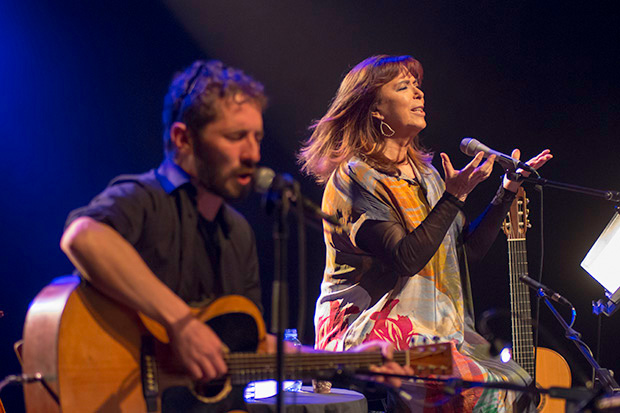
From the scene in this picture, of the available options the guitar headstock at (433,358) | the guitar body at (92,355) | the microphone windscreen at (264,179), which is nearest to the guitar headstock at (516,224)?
the guitar headstock at (433,358)

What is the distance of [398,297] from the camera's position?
311cm

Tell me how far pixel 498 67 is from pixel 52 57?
3.54 m

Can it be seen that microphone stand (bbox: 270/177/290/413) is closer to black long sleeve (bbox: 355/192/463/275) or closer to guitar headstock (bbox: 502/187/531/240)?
black long sleeve (bbox: 355/192/463/275)

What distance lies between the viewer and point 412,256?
3.00 metres

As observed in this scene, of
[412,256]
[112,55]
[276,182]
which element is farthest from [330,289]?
[112,55]

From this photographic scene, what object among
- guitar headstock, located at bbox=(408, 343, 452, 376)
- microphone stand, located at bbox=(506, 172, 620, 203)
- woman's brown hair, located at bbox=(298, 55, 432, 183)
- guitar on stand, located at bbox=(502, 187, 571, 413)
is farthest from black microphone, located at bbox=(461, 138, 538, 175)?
guitar headstock, located at bbox=(408, 343, 452, 376)

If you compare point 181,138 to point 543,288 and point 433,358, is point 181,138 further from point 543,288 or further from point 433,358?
point 543,288

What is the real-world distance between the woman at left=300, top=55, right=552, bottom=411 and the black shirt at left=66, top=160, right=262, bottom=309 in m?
0.98

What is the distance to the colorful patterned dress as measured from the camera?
3.02m

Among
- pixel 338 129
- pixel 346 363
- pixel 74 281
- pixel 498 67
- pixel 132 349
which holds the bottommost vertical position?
pixel 346 363

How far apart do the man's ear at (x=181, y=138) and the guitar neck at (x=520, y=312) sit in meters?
2.61

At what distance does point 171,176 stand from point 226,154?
20 cm

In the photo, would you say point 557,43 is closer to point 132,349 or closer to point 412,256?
point 412,256

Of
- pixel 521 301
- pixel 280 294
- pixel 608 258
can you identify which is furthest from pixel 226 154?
pixel 608 258
